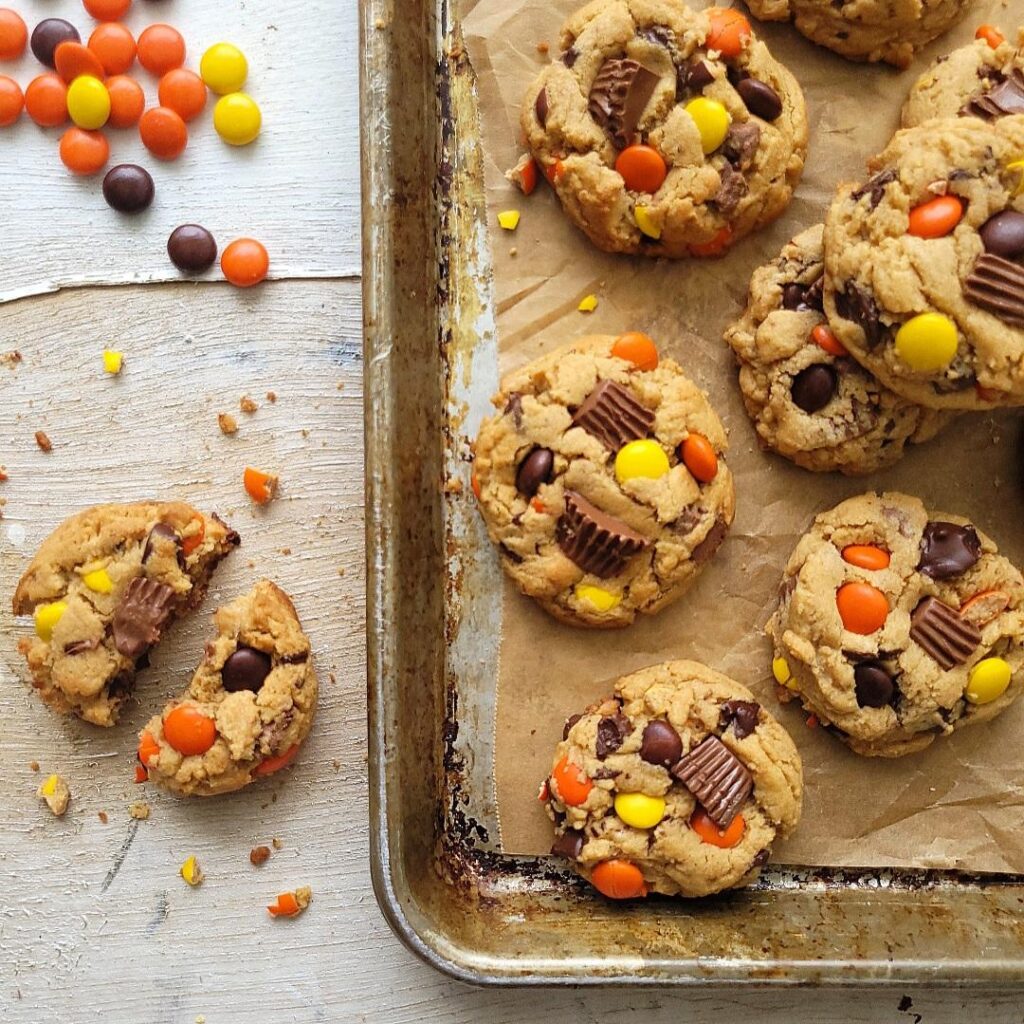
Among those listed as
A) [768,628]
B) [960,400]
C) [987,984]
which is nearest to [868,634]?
[768,628]

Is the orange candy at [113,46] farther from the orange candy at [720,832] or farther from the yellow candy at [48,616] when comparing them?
the orange candy at [720,832]

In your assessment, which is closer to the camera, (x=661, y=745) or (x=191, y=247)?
(x=661, y=745)

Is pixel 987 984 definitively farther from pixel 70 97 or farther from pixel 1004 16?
pixel 70 97

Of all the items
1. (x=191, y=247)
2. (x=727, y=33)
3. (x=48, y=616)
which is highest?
(x=727, y=33)

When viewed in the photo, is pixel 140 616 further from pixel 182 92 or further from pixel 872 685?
pixel 872 685

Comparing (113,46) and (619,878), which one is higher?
(113,46)

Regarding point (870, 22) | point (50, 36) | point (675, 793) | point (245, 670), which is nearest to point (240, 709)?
point (245, 670)
